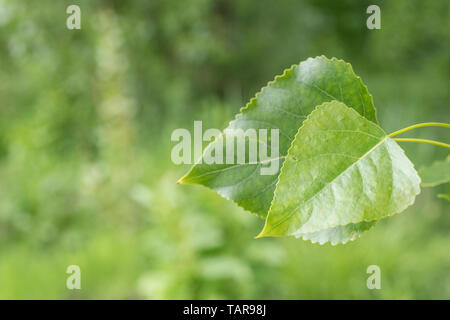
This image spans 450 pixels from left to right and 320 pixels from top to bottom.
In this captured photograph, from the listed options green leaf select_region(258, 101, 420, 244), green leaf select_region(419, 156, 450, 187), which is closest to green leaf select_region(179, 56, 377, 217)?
green leaf select_region(258, 101, 420, 244)

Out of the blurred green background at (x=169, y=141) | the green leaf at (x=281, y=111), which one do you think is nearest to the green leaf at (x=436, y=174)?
the green leaf at (x=281, y=111)

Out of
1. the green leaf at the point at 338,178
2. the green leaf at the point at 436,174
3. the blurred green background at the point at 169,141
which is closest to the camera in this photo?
the green leaf at the point at 338,178

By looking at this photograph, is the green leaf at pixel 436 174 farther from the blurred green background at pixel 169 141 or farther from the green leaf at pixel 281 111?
the blurred green background at pixel 169 141

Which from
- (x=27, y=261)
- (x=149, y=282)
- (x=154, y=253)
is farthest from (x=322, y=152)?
(x=27, y=261)

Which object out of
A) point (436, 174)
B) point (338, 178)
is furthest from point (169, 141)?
point (338, 178)

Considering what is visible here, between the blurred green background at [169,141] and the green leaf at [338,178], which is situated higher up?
the blurred green background at [169,141]

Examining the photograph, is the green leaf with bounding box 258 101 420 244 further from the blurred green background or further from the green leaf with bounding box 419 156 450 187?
the blurred green background

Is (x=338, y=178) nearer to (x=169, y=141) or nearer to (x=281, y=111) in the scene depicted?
(x=281, y=111)
